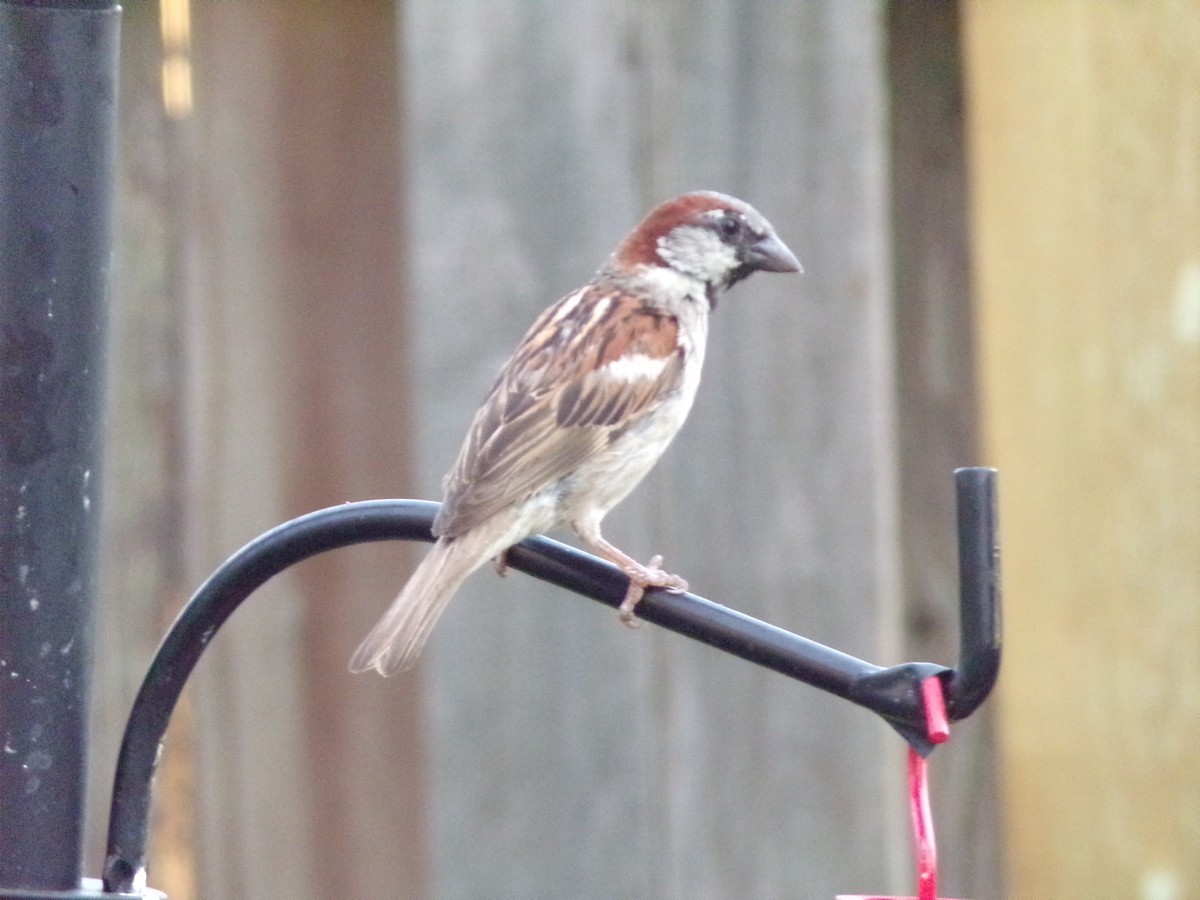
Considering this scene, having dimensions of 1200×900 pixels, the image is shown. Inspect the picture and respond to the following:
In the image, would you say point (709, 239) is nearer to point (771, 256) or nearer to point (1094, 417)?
point (771, 256)

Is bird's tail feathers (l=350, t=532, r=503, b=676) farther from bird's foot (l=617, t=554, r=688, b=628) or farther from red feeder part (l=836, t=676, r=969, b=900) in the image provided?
red feeder part (l=836, t=676, r=969, b=900)

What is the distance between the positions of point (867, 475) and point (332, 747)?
0.87 metres

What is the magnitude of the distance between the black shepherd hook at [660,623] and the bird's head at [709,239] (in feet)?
2.88

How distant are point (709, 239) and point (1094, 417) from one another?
628 millimetres

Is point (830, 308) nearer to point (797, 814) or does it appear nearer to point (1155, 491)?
point (1155, 491)

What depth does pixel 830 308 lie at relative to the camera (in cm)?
279

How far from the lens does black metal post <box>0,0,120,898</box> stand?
168 centimetres

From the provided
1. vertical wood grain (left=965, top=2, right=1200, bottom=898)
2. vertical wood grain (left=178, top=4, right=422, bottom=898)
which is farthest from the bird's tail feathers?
vertical wood grain (left=965, top=2, right=1200, bottom=898)

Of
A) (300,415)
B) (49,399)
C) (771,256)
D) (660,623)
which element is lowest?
(660,623)

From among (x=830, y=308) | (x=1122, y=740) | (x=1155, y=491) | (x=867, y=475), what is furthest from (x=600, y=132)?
(x=1122, y=740)

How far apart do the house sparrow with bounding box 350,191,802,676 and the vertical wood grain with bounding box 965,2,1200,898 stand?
0.35 meters

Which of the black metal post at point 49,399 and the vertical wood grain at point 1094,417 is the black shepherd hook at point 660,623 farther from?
the vertical wood grain at point 1094,417

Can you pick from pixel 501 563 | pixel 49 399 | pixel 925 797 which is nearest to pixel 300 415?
pixel 501 563

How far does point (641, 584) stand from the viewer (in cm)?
196
